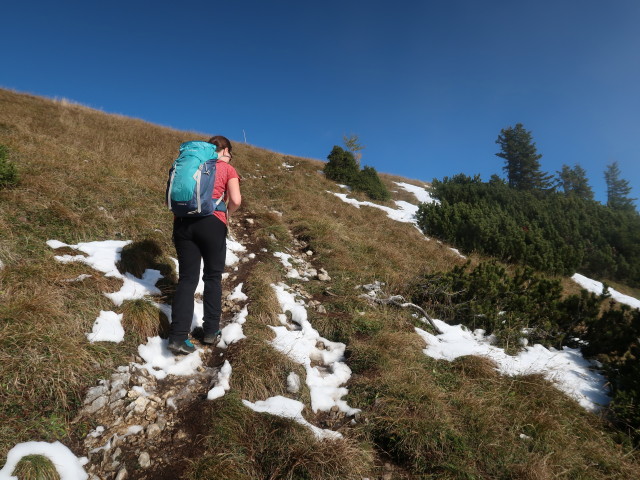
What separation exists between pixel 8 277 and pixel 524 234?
41.6 ft

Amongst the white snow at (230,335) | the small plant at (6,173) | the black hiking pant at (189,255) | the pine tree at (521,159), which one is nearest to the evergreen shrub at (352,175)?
the white snow at (230,335)

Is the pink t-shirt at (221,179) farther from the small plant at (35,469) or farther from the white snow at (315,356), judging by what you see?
the small plant at (35,469)

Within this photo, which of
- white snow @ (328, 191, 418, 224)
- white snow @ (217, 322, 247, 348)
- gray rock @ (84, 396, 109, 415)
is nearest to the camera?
gray rock @ (84, 396, 109, 415)

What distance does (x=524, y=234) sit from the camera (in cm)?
1030

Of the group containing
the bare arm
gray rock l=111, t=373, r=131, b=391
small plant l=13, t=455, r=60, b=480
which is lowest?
small plant l=13, t=455, r=60, b=480

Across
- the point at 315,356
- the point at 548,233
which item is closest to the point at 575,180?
the point at 548,233

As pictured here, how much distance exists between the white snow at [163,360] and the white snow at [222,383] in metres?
0.33

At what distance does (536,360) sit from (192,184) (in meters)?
5.08

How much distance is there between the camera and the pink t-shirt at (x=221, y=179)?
3123 millimetres

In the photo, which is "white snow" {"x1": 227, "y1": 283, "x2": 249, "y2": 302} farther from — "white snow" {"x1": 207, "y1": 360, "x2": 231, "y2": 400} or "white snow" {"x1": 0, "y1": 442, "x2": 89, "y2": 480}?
"white snow" {"x1": 0, "y1": 442, "x2": 89, "y2": 480}

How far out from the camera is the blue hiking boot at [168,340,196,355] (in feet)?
9.94

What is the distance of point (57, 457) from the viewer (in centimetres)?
196

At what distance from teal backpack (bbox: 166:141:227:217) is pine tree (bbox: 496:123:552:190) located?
3437 centimetres

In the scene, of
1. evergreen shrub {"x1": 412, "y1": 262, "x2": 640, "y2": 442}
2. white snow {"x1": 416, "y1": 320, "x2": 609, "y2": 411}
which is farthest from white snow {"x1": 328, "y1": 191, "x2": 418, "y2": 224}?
white snow {"x1": 416, "y1": 320, "x2": 609, "y2": 411}
